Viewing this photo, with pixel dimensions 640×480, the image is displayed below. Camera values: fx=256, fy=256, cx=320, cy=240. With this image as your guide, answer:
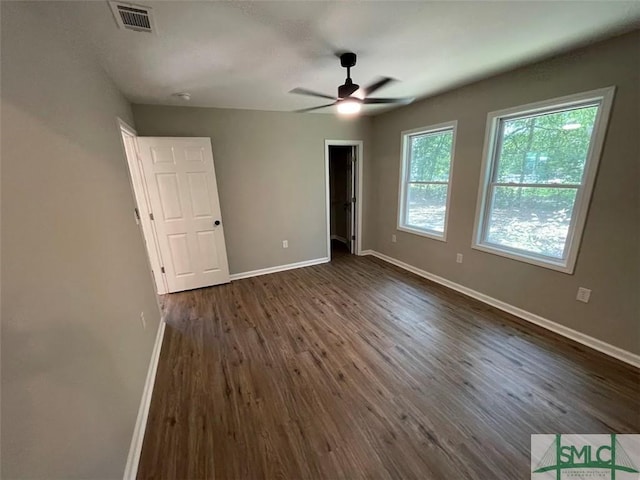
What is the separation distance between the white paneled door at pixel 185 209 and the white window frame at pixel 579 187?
3.35m

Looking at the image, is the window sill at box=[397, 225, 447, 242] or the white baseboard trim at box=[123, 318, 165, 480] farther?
the window sill at box=[397, 225, 447, 242]

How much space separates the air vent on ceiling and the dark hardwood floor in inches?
96.1

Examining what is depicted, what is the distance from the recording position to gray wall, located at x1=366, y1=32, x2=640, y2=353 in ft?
6.31

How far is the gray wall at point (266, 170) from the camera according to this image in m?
3.41

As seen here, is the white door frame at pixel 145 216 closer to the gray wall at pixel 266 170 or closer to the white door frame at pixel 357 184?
the gray wall at pixel 266 170

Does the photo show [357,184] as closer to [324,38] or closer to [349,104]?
[349,104]

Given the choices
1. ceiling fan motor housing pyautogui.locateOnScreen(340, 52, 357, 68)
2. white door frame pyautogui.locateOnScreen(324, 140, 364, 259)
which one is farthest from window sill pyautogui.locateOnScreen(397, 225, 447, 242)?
ceiling fan motor housing pyautogui.locateOnScreen(340, 52, 357, 68)

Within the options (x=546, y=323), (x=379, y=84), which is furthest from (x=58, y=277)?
(x=546, y=323)

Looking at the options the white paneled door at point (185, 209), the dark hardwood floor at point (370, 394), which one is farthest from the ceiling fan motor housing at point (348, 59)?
the dark hardwood floor at point (370, 394)

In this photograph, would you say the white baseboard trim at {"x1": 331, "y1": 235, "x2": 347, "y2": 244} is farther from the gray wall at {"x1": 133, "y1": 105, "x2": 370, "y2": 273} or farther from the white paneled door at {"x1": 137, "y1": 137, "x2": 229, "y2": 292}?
the white paneled door at {"x1": 137, "y1": 137, "x2": 229, "y2": 292}

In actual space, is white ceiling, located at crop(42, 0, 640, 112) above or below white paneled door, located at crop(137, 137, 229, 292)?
above

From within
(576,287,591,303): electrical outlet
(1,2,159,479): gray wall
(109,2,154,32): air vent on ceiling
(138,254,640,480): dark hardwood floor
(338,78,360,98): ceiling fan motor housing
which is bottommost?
(138,254,640,480): dark hardwood floor

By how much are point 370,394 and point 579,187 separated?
2.46 meters

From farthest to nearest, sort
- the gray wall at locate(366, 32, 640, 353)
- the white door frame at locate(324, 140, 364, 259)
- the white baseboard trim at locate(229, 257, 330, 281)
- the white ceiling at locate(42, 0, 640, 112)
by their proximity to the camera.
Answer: the white door frame at locate(324, 140, 364, 259), the white baseboard trim at locate(229, 257, 330, 281), the gray wall at locate(366, 32, 640, 353), the white ceiling at locate(42, 0, 640, 112)
